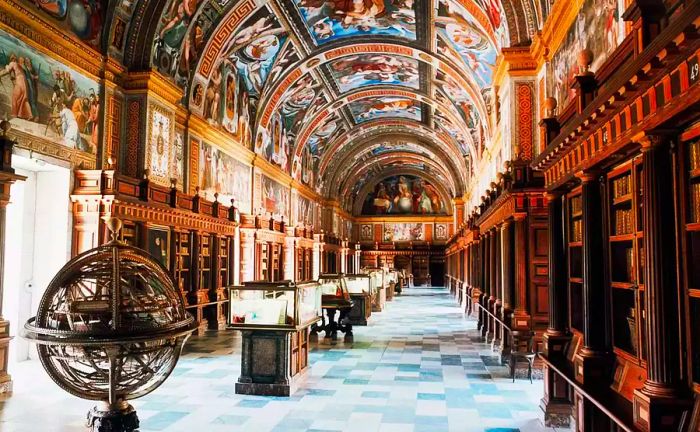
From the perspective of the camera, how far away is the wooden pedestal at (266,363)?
27.5ft

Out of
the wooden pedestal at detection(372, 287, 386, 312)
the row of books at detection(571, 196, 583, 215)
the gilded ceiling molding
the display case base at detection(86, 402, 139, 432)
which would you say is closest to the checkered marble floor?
the row of books at detection(571, 196, 583, 215)

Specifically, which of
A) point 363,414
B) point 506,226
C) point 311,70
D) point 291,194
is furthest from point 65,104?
point 291,194

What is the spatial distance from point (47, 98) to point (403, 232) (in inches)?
1593

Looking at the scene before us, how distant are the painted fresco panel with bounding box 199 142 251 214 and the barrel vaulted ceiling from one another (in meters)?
1.01

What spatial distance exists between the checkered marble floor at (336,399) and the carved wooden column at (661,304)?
2982 millimetres

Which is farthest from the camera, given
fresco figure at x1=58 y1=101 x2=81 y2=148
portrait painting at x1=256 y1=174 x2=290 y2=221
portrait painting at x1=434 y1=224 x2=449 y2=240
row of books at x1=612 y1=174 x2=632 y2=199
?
portrait painting at x1=434 y1=224 x2=449 y2=240

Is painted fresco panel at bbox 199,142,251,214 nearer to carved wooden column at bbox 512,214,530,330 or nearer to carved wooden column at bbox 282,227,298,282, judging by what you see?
carved wooden column at bbox 282,227,298,282

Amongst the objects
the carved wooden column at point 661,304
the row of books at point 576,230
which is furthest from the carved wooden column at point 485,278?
the carved wooden column at point 661,304

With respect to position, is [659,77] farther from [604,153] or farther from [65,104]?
[65,104]

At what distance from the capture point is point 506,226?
435 inches

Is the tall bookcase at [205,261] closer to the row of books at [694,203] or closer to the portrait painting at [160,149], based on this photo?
the portrait painting at [160,149]

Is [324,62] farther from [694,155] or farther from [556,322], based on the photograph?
[694,155]

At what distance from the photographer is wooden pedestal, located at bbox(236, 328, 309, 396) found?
27.5 feet

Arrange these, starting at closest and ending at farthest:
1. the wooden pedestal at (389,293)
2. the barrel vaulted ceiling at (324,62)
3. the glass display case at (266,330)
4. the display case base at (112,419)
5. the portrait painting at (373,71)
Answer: the display case base at (112,419) → the glass display case at (266,330) → the barrel vaulted ceiling at (324,62) → the portrait painting at (373,71) → the wooden pedestal at (389,293)
